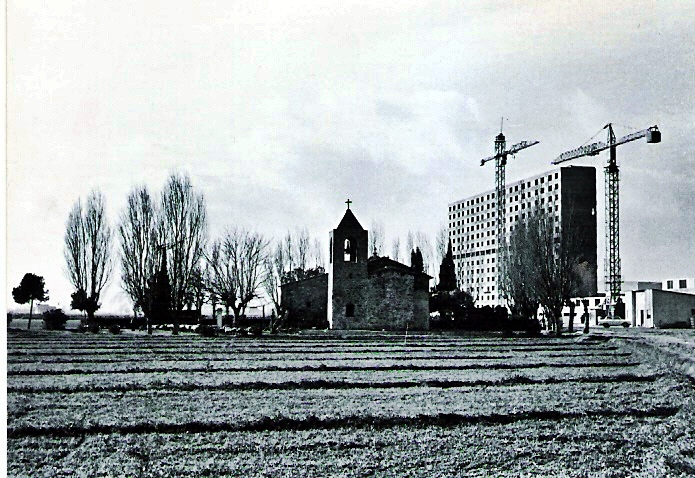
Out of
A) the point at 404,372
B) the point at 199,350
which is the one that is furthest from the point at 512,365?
the point at 199,350

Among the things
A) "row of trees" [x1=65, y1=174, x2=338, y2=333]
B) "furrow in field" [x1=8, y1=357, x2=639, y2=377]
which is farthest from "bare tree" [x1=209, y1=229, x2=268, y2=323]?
"furrow in field" [x1=8, y1=357, x2=639, y2=377]

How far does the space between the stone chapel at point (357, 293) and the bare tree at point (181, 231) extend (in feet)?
27.0

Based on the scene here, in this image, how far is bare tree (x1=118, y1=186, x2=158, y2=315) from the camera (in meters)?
12.1

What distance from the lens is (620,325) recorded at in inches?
1332

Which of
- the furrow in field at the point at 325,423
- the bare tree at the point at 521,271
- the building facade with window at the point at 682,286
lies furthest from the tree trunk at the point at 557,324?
the furrow in field at the point at 325,423

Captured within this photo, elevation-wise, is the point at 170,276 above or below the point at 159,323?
above

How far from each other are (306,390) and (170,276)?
10.1 metres

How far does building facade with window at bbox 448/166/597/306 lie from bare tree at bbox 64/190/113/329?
6537mm

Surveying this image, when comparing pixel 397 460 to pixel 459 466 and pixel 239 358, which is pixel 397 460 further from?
pixel 239 358

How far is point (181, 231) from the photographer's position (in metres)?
15.2

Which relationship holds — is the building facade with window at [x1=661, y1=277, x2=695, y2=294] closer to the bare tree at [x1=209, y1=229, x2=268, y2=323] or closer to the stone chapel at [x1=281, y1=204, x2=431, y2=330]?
the stone chapel at [x1=281, y1=204, x2=431, y2=330]

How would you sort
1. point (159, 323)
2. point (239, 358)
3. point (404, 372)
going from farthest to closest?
point (159, 323)
point (239, 358)
point (404, 372)

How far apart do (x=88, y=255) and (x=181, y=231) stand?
7.85 feet

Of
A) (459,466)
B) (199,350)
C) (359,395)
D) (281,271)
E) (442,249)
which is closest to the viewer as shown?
(459,466)
